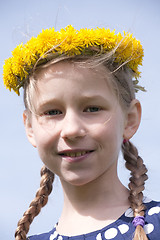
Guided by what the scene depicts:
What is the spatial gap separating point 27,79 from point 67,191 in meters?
0.76

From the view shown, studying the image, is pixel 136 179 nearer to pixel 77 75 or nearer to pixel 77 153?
Result: pixel 77 153

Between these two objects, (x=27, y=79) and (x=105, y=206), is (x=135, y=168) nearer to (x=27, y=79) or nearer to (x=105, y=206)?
(x=105, y=206)

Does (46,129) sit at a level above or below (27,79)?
below

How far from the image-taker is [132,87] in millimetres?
3047

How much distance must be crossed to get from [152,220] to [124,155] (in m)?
0.54

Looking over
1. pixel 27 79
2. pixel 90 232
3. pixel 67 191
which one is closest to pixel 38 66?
pixel 27 79

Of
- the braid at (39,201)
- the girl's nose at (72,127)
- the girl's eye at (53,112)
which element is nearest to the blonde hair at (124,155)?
the braid at (39,201)

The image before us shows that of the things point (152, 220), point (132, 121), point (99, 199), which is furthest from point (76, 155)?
point (152, 220)

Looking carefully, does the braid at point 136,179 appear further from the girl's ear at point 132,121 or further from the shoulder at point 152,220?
the girl's ear at point 132,121

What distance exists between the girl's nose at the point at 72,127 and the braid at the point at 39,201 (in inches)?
29.7

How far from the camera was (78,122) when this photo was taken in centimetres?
267

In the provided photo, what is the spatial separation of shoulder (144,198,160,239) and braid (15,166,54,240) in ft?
2.61

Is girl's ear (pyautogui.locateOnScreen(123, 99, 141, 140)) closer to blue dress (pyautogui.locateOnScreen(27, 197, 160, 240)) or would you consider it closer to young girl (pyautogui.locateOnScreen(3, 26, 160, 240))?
young girl (pyautogui.locateOnScreen(3, 26, 160, 240))

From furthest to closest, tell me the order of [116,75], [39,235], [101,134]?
[39,235] → [116,75] → [101,134]
